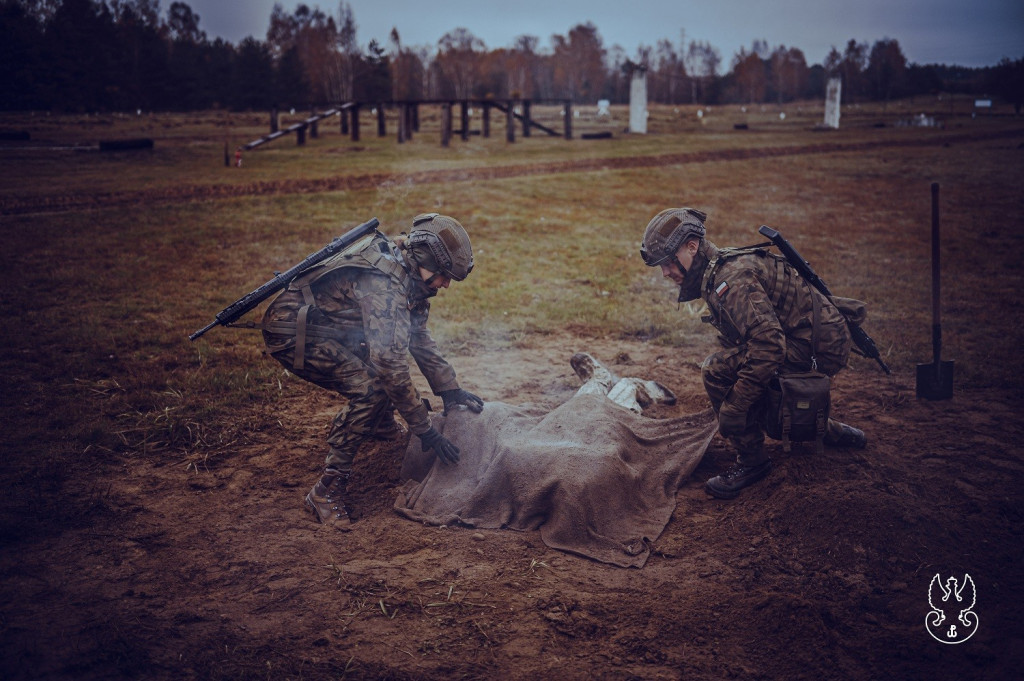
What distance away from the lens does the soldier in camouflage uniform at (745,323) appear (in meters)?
4.34

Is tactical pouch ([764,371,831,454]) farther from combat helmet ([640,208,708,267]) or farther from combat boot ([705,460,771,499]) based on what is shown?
combat helmet ([640,208,708,267])

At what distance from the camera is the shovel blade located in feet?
18.9

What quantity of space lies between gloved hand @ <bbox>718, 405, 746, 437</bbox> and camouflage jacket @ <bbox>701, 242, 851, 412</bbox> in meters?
0.03

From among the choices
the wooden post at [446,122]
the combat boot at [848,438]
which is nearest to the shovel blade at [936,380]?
the combat boot at [848,438]

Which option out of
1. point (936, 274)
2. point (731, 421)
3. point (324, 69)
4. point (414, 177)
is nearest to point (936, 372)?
point (936, 274)

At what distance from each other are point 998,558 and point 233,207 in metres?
13.1

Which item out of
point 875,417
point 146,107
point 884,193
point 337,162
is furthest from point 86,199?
point 884,193

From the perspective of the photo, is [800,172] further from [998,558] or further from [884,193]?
[998,558]

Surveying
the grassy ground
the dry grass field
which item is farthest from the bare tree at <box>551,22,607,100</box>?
the dry grass field

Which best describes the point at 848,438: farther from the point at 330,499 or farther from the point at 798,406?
the point at 330,499

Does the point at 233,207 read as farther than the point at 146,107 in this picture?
Yes

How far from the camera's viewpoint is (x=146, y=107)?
38.7 feet

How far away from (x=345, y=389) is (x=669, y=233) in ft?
7.79

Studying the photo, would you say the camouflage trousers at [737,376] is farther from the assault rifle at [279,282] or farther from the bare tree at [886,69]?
the bare tree at [886,69]
